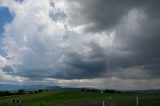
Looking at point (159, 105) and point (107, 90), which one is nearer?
point (159, 105)

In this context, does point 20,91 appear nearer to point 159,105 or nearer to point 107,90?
point 107,90

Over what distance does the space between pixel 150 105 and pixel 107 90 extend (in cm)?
11557

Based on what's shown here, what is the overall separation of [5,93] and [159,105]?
11897cm

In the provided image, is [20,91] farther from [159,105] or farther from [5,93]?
[159,105]

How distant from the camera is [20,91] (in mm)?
161875

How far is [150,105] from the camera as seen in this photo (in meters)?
53.2

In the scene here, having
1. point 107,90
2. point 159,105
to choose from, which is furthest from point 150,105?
point 107,90

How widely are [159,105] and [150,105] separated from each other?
1575 mm

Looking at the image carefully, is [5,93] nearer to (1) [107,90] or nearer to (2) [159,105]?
(1) [107,90]

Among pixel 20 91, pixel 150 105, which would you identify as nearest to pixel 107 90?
pixel 20 91

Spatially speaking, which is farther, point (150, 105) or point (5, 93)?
point (5, 93)

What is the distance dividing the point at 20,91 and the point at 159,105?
119m

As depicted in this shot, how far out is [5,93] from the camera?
158750 mm

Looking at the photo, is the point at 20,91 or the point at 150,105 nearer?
the point at 150,105
